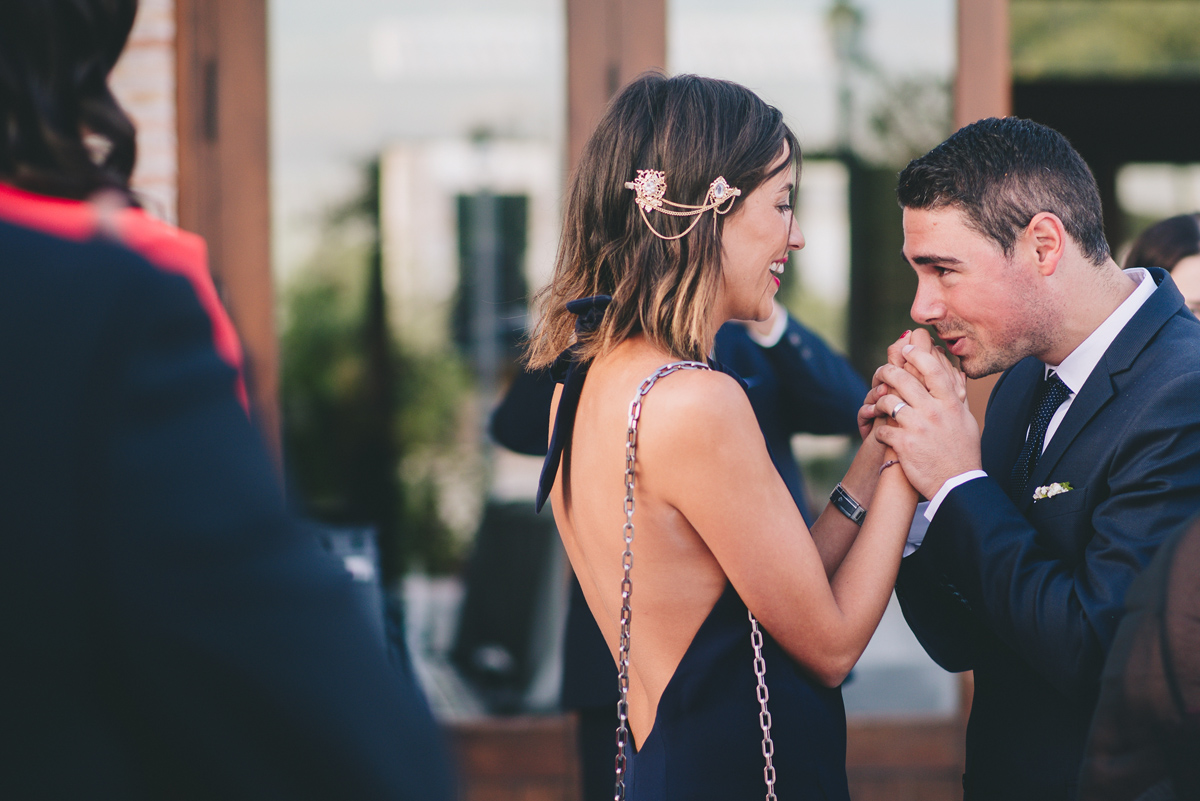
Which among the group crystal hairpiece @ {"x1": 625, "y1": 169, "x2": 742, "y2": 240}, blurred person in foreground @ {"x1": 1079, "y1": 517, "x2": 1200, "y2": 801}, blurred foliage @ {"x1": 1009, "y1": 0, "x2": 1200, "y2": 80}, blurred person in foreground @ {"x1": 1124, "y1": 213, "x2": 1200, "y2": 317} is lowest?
blurred person in foreground @ {"x1": 1079, "y1": 517, "x2": 1200, "y2": 801}

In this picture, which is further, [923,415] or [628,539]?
[923,415]

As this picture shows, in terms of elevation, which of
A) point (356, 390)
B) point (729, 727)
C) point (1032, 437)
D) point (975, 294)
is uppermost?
point (975, 294)

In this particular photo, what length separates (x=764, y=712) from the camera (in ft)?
5.07

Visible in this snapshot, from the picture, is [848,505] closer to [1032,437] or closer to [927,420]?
[927,420]

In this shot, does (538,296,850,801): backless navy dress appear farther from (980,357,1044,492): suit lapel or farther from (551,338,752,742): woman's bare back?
(980,357,1044,492): suit lapel

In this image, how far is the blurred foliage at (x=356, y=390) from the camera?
251 inches

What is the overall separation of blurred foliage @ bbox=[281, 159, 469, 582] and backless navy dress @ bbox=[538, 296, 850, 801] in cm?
488

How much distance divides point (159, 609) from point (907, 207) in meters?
1.61

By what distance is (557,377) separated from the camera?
5.81 feet

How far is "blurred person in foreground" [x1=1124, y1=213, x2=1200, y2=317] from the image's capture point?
2.39 metres

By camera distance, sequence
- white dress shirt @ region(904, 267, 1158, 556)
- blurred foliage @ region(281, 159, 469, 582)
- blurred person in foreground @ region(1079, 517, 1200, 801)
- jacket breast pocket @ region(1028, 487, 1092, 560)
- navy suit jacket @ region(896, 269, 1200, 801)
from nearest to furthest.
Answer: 1. blurred person in foreground @ region(1079, 517, 1200, 801)
2. navy suit jacket @ region(896, 269, 1200, 801)
3. jacket breast pocket @ region(1028, 487, 1092, 560)
4. white dress shirt @ region(904, 267, 1158, 556)
5. blurred foliage @ region(281, 159, 469, 582)

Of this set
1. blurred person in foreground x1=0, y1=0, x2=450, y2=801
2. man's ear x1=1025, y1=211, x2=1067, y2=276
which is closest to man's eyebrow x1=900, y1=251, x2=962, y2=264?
man's ear x1=1025, y1=211, x2=1067, y2=276

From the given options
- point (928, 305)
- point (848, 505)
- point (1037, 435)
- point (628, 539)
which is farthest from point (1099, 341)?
point (628, 539)

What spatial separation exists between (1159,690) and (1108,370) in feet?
2.07
